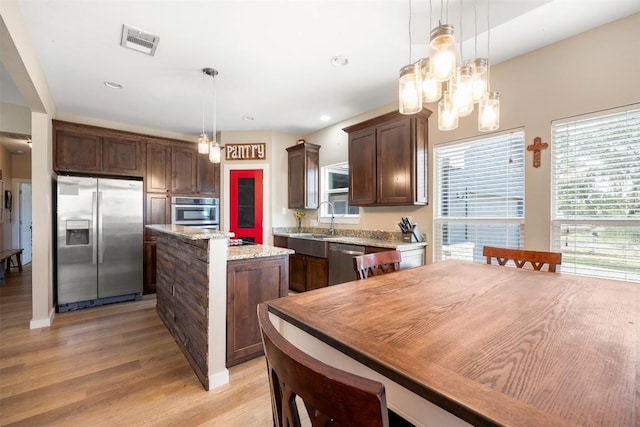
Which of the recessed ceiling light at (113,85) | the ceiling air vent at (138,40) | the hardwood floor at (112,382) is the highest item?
the ceiling air vent at (138,40)

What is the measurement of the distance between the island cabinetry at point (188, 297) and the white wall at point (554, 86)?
2827mm

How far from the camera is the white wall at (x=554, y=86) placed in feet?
6.91

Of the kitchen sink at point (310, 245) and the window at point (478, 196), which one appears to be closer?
the window at point (478, 196)

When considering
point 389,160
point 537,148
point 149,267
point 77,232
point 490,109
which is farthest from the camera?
point 149,267

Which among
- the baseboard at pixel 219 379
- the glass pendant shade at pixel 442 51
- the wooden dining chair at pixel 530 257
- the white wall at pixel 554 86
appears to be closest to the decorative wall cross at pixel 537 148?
the white wall at pixel 554 86

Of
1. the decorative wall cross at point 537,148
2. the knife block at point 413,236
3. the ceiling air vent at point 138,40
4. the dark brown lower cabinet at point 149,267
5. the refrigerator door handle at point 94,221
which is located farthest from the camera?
the dark brown lower cabinet at point 149,267

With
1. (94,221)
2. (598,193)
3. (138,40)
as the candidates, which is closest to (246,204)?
(94,221)

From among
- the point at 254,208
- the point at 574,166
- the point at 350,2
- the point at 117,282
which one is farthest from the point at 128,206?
the point at 574,166

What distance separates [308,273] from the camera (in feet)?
13.1

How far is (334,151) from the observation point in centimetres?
460

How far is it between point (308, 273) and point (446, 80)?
122 inches

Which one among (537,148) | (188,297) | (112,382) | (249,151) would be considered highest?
(249,151)

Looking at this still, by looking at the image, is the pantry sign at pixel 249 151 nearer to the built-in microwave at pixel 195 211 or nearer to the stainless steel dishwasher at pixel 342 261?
the built-in microwave at pixel 195 211

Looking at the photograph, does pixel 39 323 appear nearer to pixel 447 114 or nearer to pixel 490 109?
pixel 447 114
